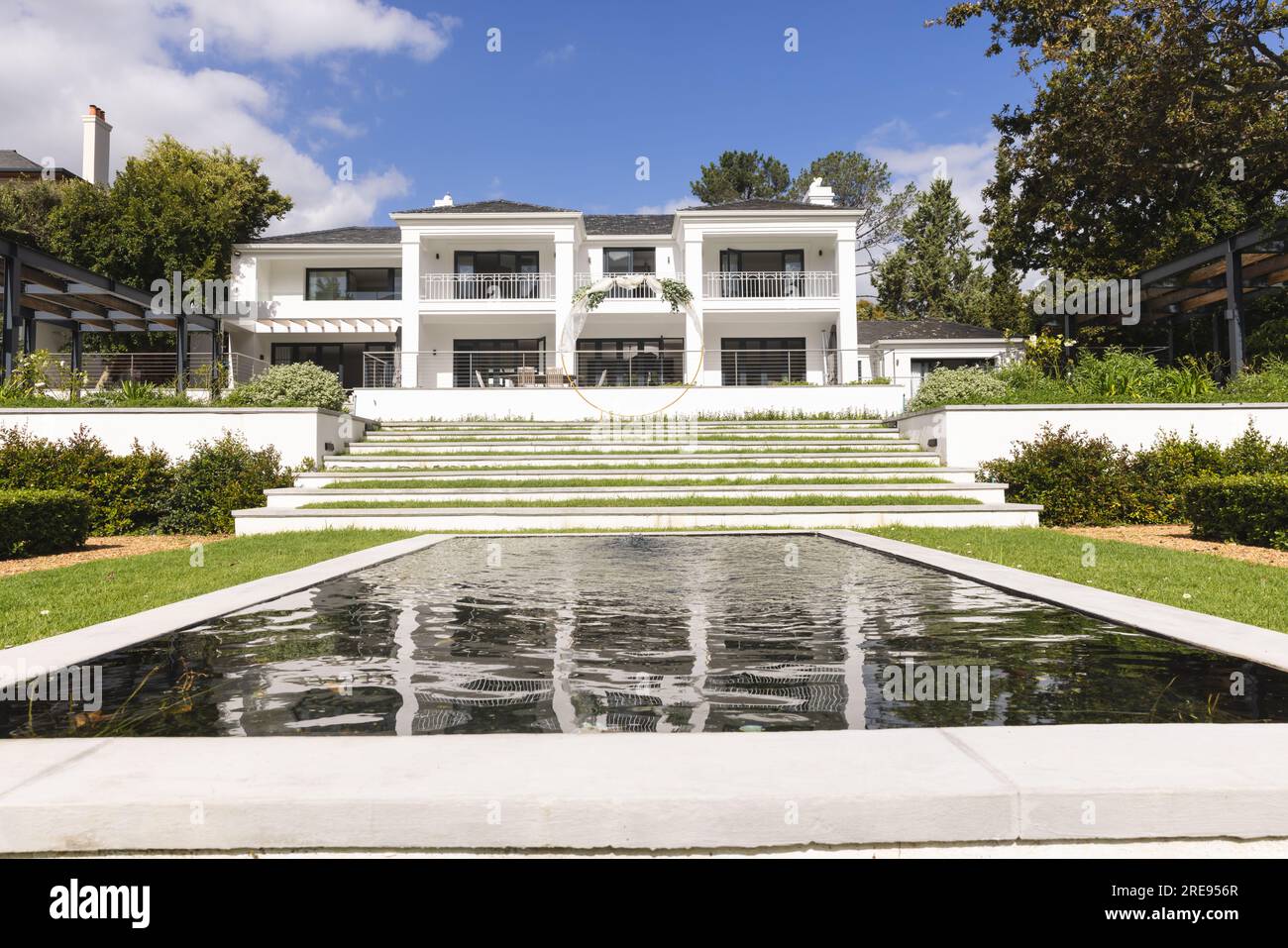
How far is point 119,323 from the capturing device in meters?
28.4

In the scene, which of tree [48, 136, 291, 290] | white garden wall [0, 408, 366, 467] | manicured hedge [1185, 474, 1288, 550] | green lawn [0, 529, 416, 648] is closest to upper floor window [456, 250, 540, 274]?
tree [48, 136, 291, 290]

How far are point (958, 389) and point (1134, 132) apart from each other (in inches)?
425

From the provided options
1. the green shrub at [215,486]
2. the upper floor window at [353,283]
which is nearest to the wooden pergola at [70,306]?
the upper floor window at [353,283]

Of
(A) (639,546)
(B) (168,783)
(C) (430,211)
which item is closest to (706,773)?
→ (B) (168,783)

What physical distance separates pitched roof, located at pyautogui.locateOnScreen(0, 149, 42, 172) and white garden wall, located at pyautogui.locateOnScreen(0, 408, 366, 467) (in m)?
41.2

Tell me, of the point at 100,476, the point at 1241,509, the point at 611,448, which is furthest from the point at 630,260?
the point at 1241,509

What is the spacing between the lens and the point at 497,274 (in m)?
30.6

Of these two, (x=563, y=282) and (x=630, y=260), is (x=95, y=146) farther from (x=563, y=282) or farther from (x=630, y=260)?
(x=630, y=260)

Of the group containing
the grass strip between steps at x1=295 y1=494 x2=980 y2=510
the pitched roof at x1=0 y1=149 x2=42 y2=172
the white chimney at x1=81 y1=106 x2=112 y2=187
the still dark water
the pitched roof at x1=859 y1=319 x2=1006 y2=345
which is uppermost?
the pitched roof at x1=0 y1=149 x2=42 y2=172

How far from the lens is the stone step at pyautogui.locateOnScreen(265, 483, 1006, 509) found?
13.4 metres

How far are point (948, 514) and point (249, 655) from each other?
10379 mm

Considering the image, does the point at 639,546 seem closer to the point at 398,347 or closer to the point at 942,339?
the point at 398,347

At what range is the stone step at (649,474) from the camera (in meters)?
14.7

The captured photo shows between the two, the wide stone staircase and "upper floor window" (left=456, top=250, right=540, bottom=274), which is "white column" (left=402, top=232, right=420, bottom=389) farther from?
the wide stone staircase
